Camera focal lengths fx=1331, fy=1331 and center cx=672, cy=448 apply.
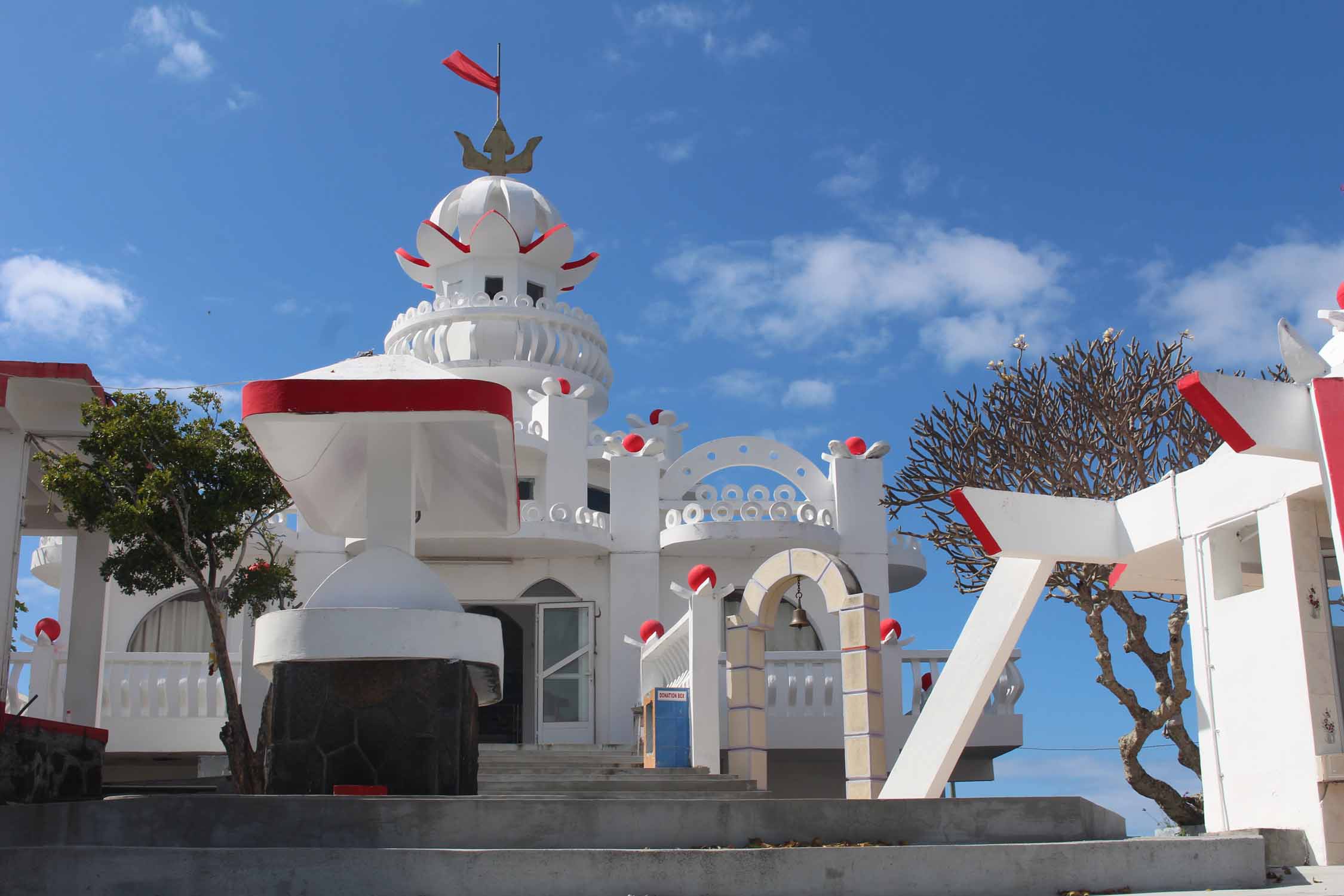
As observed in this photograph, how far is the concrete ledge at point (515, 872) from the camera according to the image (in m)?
6.45

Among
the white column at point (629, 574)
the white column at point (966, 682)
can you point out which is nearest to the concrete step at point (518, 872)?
the white column at point (966, 682)

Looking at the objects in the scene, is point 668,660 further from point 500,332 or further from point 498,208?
point 498,208

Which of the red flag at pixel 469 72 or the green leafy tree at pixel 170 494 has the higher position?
the red flag at pixel 469 72

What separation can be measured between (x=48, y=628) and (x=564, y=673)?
6.93m

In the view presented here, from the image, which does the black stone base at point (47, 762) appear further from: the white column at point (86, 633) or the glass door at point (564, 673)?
the glass door at point (564, 673)

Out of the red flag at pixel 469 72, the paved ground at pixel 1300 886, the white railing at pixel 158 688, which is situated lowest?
the paved ground at pixel 1300 886

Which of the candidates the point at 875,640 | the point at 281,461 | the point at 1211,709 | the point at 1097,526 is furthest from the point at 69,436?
the point at 1211,709

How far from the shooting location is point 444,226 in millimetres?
25156

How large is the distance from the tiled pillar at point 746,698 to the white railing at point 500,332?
32.8ft

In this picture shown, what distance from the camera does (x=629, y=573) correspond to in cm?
1947

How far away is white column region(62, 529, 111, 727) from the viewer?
491 inches

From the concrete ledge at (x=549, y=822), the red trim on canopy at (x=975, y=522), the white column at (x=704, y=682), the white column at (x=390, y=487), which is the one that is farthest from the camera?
the white column at (x=704, y=682)

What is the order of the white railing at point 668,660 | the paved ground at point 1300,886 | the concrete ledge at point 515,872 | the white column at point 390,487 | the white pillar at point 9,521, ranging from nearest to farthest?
1. the concrete ledge at point 515,872
2. the paved ground at point 1300,886
3. the white column at point 390,487
4. the white pillar at point 9,521
5. the white railing at point 668,660

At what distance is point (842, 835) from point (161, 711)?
37.9 feet
